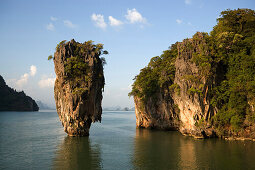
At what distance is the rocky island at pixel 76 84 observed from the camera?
3522 centimetres

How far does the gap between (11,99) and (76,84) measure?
13368cm

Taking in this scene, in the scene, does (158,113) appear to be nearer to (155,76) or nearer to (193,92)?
(155,76)

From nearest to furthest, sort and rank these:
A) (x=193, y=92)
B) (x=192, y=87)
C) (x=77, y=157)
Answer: (x=77, y=157) < (x=193, y=92) < (x=192, y=87)

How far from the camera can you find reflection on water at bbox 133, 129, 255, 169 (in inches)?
779

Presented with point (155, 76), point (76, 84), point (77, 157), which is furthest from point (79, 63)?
point (155, 76)

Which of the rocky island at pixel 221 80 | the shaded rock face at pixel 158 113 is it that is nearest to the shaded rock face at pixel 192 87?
the rocky island at pixel 221 80

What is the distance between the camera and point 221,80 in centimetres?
3266

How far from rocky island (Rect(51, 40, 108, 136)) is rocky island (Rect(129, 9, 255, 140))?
55.1 ft

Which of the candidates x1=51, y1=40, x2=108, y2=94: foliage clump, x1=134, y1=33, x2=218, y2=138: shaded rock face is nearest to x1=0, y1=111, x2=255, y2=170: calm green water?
x1=134, y1=33, x2=218, y2=138: shaded rock face

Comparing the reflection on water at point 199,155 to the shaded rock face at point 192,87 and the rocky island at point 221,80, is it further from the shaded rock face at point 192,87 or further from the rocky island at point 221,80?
the shaded rock face at point 192,87

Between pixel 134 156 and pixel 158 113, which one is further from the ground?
pixel 158 113

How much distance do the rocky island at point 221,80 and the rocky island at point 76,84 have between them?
55.1 feet

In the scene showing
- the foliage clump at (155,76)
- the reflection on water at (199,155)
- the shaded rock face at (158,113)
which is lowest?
the reflection on water at (199,155)

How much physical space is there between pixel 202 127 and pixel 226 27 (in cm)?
1839
